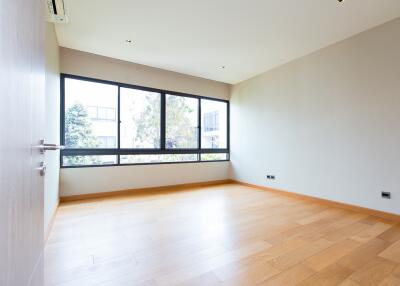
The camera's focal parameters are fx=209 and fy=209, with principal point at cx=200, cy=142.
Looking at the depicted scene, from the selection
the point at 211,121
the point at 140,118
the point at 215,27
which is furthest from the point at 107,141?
the point at 215,27

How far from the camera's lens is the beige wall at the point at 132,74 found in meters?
3.66

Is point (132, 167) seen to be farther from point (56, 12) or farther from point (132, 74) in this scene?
point (56, 12)

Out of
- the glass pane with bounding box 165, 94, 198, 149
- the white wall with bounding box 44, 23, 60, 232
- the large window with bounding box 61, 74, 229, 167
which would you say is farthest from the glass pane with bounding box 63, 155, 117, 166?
the glass pane with bounding box 165, 94, 198, 149

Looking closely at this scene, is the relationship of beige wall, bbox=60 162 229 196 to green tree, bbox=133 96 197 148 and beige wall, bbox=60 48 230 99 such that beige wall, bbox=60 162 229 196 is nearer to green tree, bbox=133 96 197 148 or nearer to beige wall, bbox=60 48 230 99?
green tree, bbox=133 96 197 148

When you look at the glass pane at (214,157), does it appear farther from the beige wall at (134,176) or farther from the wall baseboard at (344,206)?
the wall baseboard at (344,206)

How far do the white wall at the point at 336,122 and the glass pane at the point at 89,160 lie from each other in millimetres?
3098

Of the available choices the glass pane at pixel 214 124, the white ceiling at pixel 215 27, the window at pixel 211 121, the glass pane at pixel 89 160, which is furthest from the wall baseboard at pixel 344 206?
the glass pane at pixel 89 160

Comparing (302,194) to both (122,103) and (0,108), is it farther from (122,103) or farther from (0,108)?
(0,108)

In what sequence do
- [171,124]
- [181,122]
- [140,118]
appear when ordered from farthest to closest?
[181,122] < [171,124] < [140,118]

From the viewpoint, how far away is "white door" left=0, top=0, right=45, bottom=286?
51cm

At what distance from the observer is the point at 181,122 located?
193 inches

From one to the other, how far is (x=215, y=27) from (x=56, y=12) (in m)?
1.94

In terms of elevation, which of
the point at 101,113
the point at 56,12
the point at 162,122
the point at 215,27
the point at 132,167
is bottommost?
the point at 132,167

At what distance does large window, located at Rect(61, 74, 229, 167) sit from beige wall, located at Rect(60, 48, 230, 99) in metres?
A: 0.13
